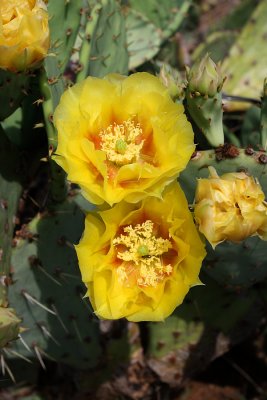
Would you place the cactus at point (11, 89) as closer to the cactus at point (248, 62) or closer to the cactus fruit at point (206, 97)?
the cactus fruit at point (206, 97)

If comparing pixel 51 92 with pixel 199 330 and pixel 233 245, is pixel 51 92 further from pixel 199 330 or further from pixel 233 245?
pixel 199 330

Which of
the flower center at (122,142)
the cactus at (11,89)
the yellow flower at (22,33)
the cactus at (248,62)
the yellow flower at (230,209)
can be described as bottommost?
the cactus at (248,62)

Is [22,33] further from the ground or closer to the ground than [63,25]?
further from the ground

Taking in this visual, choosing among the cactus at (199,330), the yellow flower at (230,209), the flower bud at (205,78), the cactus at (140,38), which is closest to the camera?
the yellow flower at (230,209)

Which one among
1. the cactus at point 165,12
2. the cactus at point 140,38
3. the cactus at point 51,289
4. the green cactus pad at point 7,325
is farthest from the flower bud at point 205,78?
the cactus at point 165,12

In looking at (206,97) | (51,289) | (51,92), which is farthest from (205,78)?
(51,289)

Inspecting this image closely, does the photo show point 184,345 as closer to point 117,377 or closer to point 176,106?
point 117,377
